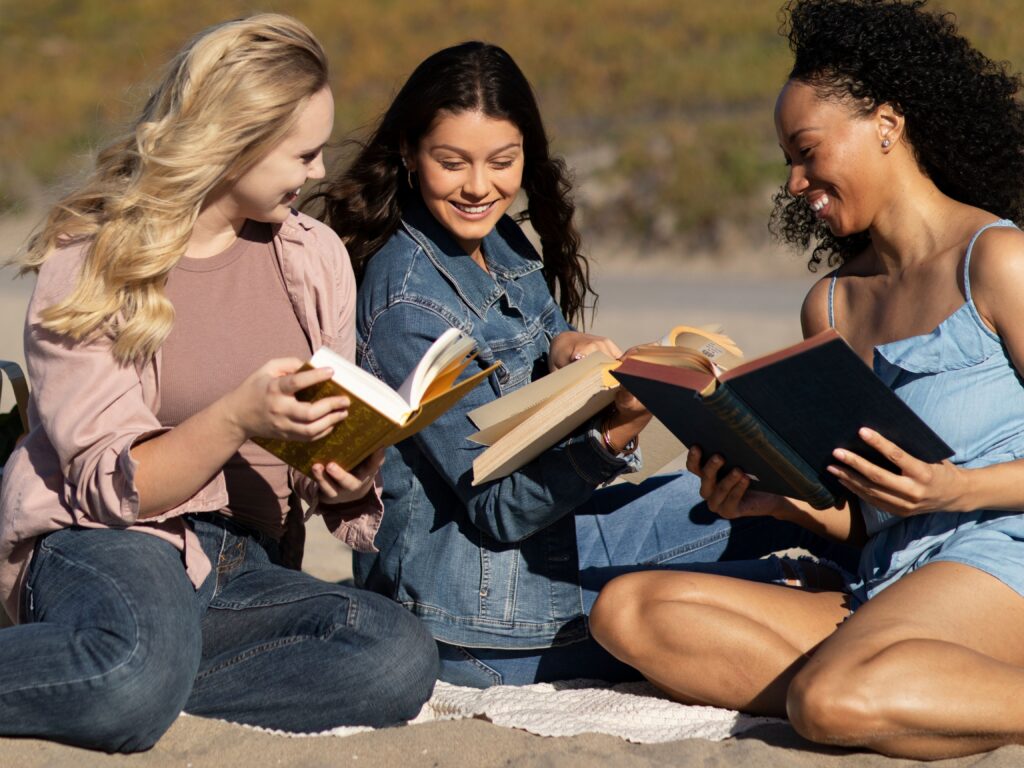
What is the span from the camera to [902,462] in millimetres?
3053

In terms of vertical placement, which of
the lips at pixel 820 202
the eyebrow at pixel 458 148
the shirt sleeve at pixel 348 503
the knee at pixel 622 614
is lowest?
the knee at pixel 622 614

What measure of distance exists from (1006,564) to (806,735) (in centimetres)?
62

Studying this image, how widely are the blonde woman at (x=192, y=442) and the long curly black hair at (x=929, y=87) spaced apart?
1.29m

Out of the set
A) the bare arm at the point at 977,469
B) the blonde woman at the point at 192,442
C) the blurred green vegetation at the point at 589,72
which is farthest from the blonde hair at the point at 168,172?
the blurred green vegetation at the point at 589,72

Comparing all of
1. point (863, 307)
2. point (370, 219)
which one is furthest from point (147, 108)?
point (863, 307)

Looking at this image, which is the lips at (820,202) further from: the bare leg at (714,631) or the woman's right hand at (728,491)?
the bare leg at (714,631)

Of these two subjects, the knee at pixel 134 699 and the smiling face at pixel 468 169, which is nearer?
the knee at pixel 134 699

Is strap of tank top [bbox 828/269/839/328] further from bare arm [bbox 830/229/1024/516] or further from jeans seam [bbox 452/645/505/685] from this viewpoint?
jeans seam [bbox 452/645/505/685]

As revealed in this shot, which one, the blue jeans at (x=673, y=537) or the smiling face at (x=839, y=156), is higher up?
the smiling face at (x=839, y=156)

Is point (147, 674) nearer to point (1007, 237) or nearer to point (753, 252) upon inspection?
point (1007, 237)

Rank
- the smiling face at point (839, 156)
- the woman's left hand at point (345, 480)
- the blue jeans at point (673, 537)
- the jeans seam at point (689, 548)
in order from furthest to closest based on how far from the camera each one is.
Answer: the jeans seam at point (689, 548) → the blue jeans at point (673, 537) → the smiling face at point (839, 156) → the woman's left hand at point (345, 480)

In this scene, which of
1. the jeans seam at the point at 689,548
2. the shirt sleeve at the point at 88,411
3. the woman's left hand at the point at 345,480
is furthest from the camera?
the jeans seam at the point at 689,548

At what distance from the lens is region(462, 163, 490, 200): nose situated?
377cm

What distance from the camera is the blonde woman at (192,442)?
10.3ft
